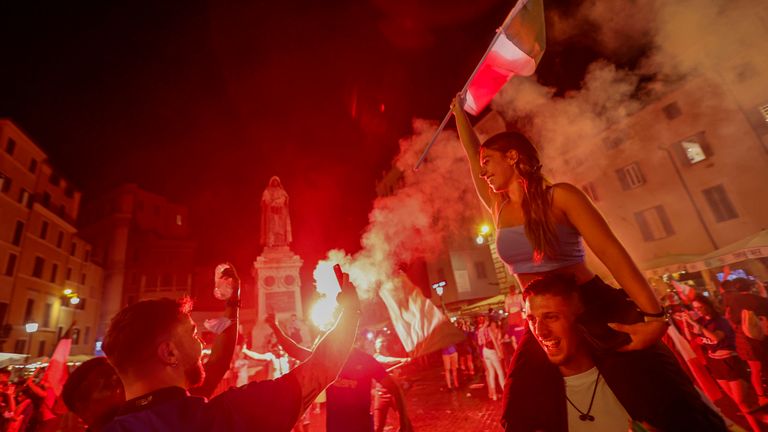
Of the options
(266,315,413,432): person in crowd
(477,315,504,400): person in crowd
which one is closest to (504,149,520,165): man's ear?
(266,315,413,432): person in crowd

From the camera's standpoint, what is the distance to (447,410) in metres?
8.97

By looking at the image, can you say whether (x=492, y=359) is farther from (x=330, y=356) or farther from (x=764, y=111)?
(x=764, y=111)

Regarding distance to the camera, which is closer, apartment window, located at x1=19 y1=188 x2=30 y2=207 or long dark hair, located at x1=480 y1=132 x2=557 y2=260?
long dark hair, located at x1=480 y1=132 x2=557 y2=260

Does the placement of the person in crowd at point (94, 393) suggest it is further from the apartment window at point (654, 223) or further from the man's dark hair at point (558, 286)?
the apartment window at point (654, 223)

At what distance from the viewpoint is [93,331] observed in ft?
123

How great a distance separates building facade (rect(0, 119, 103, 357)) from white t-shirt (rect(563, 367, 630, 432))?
90.4ft

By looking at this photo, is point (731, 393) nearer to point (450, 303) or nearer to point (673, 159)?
point (673, 159)

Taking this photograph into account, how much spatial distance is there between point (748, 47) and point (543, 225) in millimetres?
22181

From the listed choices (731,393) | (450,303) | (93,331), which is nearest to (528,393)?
(731,393)

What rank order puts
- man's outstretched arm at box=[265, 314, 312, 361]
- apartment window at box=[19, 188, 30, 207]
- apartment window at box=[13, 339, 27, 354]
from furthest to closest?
apartment window at box=[19, 188, 30, 207]
apartment window at box=[13, 339, 27, 354]
man's outstretched arm at box=[265, 314, 312, 361]

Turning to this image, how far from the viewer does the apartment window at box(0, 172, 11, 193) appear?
989 inches

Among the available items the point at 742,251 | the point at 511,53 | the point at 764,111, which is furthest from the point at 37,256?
the point at 764,111

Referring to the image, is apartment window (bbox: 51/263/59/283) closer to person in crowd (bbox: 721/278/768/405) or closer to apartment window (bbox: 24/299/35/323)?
apartment window (bbox: 24/299/35/323)

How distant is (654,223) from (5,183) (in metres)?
45.9
